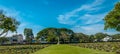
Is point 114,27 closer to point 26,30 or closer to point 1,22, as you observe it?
point 1,22

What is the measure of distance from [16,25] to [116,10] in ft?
79.5

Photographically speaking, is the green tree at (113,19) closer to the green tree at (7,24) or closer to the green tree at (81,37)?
the green tree at (7,24)

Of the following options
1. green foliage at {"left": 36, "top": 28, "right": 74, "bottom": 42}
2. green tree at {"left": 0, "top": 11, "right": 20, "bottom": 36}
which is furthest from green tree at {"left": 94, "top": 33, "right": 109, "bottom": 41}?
green tree at {"left": 0, "top": 11, "right": 20, "bottom": 36}

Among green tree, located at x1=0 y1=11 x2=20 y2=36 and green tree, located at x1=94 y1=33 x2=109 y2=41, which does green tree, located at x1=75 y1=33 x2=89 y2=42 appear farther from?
green tree, located at x1=0 y1=11 x2=20 y2=36

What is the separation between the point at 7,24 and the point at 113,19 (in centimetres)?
2358

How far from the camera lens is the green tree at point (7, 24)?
47531mm

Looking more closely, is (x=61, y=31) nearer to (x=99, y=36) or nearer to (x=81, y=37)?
(x=81, y=37)

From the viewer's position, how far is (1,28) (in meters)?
48.5

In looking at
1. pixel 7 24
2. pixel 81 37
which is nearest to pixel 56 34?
pixel 81 37

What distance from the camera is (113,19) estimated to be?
38062mm

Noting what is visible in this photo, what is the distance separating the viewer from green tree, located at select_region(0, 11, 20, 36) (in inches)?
1871

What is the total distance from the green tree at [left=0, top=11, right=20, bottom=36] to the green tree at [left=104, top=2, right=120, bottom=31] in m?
21.2

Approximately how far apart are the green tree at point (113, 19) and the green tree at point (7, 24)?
2123 centimetres

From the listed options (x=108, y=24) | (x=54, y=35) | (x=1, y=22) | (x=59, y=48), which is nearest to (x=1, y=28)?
(x=1, y=22)
